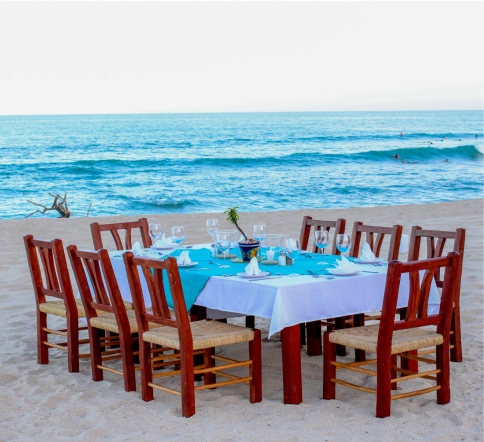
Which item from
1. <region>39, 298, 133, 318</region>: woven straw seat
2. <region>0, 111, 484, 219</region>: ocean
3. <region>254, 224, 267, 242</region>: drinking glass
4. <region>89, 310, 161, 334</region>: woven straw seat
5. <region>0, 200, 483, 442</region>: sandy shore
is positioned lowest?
<region>0, 111, 484, 219</region>: ocean

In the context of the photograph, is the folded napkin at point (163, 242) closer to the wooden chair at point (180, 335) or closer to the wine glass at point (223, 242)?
the wine glass at point (223, 242)

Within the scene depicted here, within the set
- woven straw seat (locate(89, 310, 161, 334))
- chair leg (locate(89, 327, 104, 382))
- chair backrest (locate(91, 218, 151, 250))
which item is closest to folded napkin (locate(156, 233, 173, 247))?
chair backrest (locate(91, 218, 151, 250))

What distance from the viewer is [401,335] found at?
4.15 metres

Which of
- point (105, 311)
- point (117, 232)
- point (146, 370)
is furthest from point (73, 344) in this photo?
point (117, 232)

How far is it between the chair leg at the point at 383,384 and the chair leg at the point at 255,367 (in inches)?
26.4

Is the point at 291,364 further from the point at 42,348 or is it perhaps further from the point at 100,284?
the point at 42,348

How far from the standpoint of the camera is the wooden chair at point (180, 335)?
3998mm

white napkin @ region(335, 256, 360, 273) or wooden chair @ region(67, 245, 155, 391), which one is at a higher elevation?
white napkin @ region(335, 256, 360, 273)

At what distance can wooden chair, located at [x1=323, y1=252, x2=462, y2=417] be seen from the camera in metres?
3.86

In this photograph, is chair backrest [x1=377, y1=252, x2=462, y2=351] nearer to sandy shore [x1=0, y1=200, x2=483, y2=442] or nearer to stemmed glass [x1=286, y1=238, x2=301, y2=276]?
sandy shore [x1=0, y1=200, x2=483, y2=442]

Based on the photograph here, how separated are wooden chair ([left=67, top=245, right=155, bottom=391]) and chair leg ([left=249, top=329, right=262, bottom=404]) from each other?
73 centimetres

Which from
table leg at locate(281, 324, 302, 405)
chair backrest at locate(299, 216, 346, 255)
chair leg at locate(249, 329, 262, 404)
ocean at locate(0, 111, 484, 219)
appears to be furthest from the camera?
ocean at locate(0, 111, 484, 219)

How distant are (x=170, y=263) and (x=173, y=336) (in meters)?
0.46

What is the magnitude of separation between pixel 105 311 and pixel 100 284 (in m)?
0.18
